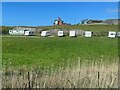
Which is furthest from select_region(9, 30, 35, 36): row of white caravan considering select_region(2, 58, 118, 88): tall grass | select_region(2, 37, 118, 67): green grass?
select_region(2, 58, 118, 88): tall grass

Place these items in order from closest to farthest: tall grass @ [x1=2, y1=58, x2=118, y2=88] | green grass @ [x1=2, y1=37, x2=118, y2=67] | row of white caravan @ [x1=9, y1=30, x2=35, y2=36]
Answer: tall grass @ [x1=2, y1=58, x2=118, y2=88] → green grass @ [x1=2, y1=37, x2=118, y2=67] → row of white caravan @ [x1=9, y1=30, x2=35, y2=36]

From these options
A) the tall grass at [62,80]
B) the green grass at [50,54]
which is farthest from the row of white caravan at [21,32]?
the tall grass at [62,80]

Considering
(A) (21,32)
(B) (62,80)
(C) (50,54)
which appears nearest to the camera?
(B) (62,80)

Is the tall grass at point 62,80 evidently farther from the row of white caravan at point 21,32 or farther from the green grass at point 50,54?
the row of white caravan at point 21,32

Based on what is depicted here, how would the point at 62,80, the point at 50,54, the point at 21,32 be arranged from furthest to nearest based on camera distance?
1. the point at 21,32
2. the point at 50,54
3. the point at 62,80

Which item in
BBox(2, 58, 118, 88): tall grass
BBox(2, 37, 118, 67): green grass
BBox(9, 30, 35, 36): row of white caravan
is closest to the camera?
BBox(2, 58, 118, 88): tall grass

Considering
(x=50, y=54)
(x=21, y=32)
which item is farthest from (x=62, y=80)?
(x=21, y=32)

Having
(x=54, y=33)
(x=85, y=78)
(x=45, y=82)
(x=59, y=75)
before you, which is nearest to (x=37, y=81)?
(x=45, y=82)

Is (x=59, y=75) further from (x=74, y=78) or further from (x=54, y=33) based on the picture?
(x=54, y=33)

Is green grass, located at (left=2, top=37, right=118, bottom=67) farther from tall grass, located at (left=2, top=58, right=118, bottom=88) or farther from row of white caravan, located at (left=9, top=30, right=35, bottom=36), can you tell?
row of white caravan, located at (left=9, top=30, right=35, bottom=36)

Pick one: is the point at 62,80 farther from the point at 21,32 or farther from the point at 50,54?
the point at 21,32

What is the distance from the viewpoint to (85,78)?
7730 mm

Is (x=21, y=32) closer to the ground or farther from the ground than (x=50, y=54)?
farther from the ground

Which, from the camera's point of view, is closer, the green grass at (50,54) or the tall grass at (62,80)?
the tall grass at (62,80)
